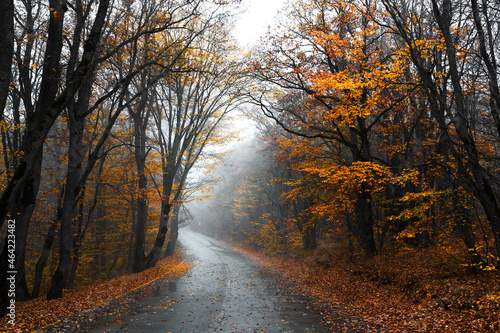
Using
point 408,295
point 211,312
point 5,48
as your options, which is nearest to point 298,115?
point 408,295

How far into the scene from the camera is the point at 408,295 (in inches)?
309

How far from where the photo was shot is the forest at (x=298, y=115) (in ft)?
23.3

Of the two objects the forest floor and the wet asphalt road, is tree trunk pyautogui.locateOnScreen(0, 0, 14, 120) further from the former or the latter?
the forest floor

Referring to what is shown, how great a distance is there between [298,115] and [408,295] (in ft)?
31.5

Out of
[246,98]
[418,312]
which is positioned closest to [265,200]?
[246,98]

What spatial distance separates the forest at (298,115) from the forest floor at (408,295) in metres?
0.30

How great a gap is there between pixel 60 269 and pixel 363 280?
991cm

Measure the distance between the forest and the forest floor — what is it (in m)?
0.30

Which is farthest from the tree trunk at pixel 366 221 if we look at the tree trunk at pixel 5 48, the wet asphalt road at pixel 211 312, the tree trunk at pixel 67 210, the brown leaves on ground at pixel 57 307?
the tree trunk at pixel 5 48

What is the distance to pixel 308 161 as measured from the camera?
588 inches

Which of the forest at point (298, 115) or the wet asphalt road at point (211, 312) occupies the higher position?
the forest at point (298, 115)

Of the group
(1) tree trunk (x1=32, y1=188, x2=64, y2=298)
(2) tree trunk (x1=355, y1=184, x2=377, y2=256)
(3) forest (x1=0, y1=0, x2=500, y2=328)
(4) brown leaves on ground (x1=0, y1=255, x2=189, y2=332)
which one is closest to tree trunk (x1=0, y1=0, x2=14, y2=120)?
(3) forest (x1=0, y1=0, x2=500, y2=328)

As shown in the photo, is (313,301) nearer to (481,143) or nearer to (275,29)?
(481,143)

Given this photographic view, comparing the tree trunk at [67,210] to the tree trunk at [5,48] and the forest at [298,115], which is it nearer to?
the forest at [298,115]
